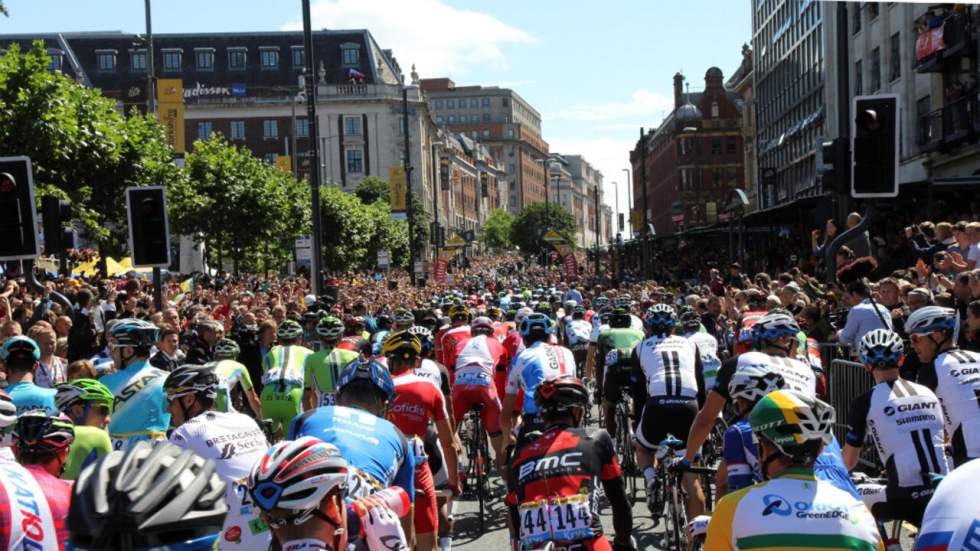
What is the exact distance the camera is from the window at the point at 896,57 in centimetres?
3841

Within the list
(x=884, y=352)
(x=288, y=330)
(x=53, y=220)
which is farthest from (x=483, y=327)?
(x=884, y=352)

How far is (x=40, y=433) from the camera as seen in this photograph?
5359 mm

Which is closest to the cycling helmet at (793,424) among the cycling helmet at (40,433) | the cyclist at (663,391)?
the cycling helmet at (40,433)

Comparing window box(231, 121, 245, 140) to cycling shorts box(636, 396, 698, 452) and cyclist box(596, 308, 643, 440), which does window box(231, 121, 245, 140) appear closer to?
cyclist box(596, 308, 643, 440)

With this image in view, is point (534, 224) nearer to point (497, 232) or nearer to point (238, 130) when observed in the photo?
point (497, 232)

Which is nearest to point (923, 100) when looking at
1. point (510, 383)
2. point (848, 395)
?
point (848, 395)

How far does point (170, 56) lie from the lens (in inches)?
4267

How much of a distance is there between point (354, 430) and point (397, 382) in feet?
8.63

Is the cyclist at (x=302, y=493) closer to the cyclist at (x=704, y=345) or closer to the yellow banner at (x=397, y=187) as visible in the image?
the cyclist at (x=704, y=345)

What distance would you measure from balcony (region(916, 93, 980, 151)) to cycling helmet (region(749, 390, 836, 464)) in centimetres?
2802

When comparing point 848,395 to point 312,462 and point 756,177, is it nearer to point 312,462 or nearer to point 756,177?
point 312,462

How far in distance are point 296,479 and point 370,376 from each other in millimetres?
2522

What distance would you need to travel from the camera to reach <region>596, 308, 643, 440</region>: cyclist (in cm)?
1135

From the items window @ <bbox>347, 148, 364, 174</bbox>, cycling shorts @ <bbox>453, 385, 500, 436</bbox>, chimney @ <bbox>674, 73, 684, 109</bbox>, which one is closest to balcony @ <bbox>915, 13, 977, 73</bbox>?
cycling shorts @ <bbox>453, 385, 500, 436</bbox>
